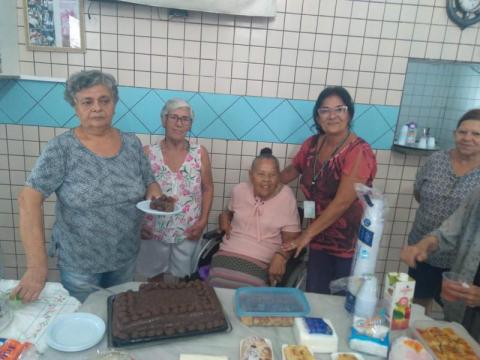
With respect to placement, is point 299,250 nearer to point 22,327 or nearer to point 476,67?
point 22,327

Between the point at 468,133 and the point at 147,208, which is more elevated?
the point at 468,133

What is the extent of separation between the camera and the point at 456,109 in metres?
2.78

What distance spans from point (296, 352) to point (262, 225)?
1053 millimetres

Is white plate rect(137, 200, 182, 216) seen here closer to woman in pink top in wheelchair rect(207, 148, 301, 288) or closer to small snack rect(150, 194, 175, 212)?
small snack rect(150, 194, 175, 212)

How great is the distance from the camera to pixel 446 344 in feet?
3.73

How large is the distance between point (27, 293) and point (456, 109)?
3020 mm

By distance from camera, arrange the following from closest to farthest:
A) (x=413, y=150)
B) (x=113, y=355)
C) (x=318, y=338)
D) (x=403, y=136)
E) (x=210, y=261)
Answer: (x=113, y=355) < (x=318, y=338) < (x=210, y=261) < (x=413, y=150) < (x=403, y=136)

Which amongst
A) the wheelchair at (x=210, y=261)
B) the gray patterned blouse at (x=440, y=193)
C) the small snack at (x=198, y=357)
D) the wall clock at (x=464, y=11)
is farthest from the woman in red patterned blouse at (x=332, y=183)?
the wall clock at (x=464, y=11)

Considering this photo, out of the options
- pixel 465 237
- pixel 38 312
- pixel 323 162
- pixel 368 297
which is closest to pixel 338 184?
pixel 323 162

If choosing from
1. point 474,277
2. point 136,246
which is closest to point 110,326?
point 136,246

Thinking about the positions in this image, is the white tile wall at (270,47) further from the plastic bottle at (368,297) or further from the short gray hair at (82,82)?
the plastic bottle at (368,297)

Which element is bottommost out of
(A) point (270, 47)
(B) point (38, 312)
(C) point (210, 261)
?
(C) point (210, 261)

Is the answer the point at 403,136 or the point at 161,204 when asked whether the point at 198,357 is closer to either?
the point at 161,204

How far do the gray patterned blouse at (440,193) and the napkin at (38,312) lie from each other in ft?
6.01
